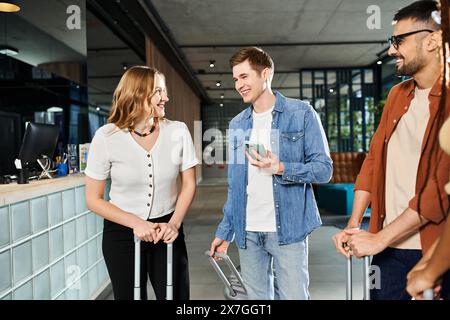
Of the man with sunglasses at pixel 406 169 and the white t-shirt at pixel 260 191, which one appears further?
the white t-shirt at pixel 260 191

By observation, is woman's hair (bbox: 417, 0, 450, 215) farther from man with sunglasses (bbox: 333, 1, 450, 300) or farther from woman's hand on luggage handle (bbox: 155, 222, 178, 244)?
woman's hand on luggage handle (bbox: 155, 222, 178, 244)

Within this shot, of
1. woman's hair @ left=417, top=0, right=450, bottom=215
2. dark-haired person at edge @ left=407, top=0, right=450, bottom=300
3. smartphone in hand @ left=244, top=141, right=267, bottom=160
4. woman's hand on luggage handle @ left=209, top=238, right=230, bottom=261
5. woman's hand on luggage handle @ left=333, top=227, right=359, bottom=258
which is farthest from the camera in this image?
woman's hand on luggage handle @ left=209, top=238, right=230, bottom=261

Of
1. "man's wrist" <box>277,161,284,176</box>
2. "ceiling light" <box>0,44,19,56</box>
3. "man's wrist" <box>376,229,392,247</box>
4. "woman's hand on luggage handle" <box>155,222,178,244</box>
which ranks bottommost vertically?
"woman's hand on luggage handle" <box>155,222,178,244</box>

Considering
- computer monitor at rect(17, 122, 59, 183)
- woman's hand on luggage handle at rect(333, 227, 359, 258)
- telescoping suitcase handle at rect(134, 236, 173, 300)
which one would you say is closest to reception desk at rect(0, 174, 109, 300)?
computer monitor at rect(17, 122, 59, 183)

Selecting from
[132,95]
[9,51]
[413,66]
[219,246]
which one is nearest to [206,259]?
[219,246]

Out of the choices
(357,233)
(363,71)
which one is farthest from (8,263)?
(363,71)

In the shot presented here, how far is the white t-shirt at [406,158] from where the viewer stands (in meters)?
0.80

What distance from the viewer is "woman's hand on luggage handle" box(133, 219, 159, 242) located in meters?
1.03

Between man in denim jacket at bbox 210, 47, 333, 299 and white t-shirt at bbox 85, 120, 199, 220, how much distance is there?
0.61 ft

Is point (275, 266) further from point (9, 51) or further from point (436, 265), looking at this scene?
point (9, 51)

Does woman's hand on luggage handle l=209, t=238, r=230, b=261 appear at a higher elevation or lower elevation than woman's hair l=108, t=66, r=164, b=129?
lower

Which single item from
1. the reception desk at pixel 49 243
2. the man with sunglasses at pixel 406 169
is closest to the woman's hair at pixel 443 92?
the man with sunglasses at pixel 406 169

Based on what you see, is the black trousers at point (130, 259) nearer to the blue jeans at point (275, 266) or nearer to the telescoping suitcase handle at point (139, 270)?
→ the telescoping suitcase handle at point (139, 270)
